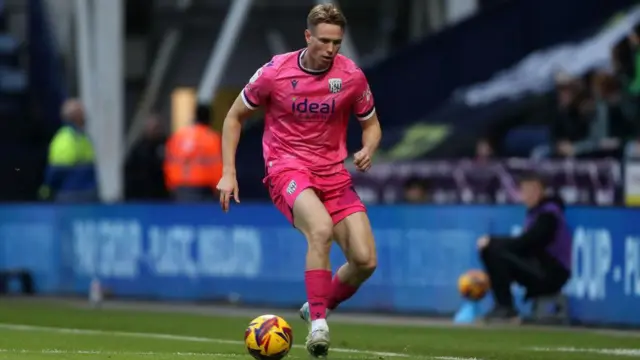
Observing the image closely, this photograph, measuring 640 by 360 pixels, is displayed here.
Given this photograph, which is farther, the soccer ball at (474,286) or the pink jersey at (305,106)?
the soccer ball at (474,286)

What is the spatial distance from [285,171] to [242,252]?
7.98 m

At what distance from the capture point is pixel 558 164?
20719 millimetres

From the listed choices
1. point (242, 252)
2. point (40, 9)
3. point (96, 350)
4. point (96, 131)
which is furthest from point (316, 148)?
point (40, 9)

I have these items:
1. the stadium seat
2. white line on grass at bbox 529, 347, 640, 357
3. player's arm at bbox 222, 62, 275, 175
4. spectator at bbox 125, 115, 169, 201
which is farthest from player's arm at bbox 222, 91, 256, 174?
spectator at bbox 125, 115, 169, 201

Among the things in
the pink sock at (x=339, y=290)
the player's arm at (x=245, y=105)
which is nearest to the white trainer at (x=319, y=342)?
the pink sock at (x=339, y=290)

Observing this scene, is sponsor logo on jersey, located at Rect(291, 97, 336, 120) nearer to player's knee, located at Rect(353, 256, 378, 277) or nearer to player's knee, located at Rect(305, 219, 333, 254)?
player's knee, located at Rect(305, 219, 333, 254)

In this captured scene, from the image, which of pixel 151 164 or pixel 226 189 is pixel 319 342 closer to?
pixel 226 189

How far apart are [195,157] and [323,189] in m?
9.62

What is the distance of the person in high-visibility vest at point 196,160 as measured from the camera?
68.5ft

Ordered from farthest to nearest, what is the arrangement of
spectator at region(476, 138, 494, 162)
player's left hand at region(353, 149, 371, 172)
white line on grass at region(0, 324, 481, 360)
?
spectator at region(476, 138, 494, 162) → white line on grass at region(0, 324, 481, 360) → player's left hand at region(353, 149, 371, 172)

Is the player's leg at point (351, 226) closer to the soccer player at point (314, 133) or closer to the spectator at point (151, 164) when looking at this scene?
the soccer player at point (314, 133)

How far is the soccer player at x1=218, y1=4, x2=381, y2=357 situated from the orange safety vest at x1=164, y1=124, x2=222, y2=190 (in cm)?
924

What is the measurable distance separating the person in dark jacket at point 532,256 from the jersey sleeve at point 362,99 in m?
4.84

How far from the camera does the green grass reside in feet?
38.9
